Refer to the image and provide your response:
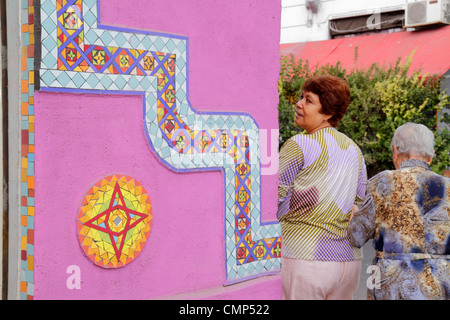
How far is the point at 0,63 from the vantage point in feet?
8.21

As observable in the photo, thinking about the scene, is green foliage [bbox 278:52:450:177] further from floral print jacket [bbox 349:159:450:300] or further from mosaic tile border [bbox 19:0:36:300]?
mosaic tile border [bbox 19:0:36:300]

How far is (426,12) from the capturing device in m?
12.3

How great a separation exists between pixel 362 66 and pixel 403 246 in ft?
33.0

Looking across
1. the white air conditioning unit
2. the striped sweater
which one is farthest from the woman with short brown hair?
the white air conditioning unit

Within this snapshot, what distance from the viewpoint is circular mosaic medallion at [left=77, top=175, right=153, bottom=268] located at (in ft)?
8.61

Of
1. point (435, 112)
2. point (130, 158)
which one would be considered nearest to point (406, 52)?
point (435, 112)

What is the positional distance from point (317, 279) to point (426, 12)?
10681mm

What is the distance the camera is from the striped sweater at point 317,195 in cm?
304

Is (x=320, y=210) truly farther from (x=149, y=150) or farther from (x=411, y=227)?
(x=149, y=150)

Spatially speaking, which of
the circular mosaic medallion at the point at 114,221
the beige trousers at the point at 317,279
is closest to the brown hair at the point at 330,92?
the beige trousers at the point at 317,279

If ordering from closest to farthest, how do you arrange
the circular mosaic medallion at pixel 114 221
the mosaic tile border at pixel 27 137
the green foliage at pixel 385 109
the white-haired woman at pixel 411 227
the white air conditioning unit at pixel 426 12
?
1. the mosaic tile border at pixel 27 137
2. the circular mosaic medallion at pixel 114 221
3. the white-haired woman at pixel 411 227
4. the green foliage at pixel 385 109
5. the white air conditioning unit at pixel 426 12

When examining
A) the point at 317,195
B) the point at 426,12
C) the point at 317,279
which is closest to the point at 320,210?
the point at 317,195

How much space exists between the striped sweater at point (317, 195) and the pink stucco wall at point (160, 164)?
221 millimetres

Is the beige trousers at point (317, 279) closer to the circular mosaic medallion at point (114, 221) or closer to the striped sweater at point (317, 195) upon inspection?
the striped sweater at point (317, 195)
